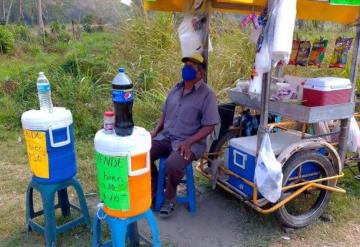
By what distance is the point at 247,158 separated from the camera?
2936mm

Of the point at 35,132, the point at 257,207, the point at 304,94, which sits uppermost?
the point at 304,94

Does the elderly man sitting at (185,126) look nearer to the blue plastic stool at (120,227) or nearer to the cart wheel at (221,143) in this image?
the cart wheel at (221,143)

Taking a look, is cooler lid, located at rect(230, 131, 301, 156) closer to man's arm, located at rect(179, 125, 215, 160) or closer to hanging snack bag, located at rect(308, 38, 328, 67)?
man's arm, located at rect(179, 125, 215, 160)

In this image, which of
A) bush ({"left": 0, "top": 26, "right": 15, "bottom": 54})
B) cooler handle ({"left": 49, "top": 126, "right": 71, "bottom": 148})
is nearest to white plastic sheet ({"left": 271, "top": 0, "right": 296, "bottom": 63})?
cooler handle ({"left": 49, "top": 126, "right": 71, "bottom": 148})

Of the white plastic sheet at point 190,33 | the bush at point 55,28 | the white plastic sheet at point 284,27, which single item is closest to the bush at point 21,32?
the bush at point 55,28

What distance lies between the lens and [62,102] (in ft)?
18.5

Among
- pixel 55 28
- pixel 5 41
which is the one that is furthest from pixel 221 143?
pixel 55 28

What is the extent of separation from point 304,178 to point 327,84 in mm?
770

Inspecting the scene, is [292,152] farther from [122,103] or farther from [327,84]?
[122,103]

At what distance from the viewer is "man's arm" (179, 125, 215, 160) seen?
3.03 m

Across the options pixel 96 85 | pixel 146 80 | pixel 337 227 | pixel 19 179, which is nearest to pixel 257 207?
pixel 337 227

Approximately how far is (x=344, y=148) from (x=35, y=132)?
2491 mm

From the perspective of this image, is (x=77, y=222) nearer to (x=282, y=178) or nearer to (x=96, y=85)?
(x=282, y=178)

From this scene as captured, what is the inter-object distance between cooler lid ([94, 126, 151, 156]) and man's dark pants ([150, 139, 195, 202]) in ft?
2.71
